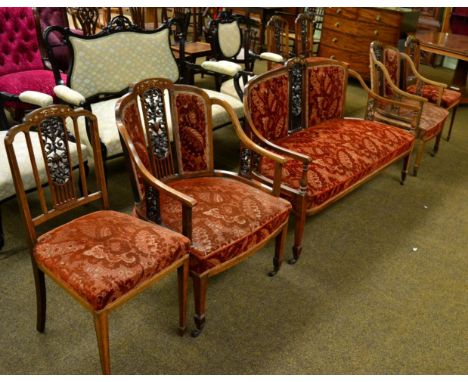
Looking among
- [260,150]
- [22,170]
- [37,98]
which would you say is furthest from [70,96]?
[260,150]

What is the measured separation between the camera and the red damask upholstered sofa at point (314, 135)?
215 centimetres

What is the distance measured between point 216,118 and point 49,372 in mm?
1773

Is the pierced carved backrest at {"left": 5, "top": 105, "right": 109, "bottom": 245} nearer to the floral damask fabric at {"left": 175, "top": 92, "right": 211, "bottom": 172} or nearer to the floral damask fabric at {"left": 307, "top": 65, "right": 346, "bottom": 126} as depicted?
the floral damask fabric at {"left": 175, "top": 92, "right": 211, "bottom": 172}

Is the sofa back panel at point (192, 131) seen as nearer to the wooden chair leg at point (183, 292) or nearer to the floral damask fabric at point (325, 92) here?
the wooden chair leg at point (183, 292)

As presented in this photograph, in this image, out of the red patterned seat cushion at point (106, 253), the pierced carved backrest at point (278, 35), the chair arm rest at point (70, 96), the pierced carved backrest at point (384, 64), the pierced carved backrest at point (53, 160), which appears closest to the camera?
the red patterned seat cushion at point (106, 253)

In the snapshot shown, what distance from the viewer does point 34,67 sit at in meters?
3.15

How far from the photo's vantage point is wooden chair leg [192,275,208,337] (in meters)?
1.68

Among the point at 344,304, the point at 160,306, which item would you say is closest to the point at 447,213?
the point at 344,304

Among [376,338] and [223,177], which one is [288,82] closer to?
[223,177]

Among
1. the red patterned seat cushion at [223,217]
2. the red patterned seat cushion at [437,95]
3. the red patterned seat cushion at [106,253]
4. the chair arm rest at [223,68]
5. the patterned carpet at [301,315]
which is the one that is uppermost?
the chair arm rest at [223,68]

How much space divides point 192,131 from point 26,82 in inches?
58.7

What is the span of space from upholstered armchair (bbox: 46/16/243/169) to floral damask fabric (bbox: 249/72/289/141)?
1.69 ft

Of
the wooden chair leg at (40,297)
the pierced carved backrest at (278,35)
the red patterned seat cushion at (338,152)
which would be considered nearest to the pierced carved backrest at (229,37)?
the pierced carved backrest at (278,35)

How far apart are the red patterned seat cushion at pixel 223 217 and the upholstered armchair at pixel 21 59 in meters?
1.49
